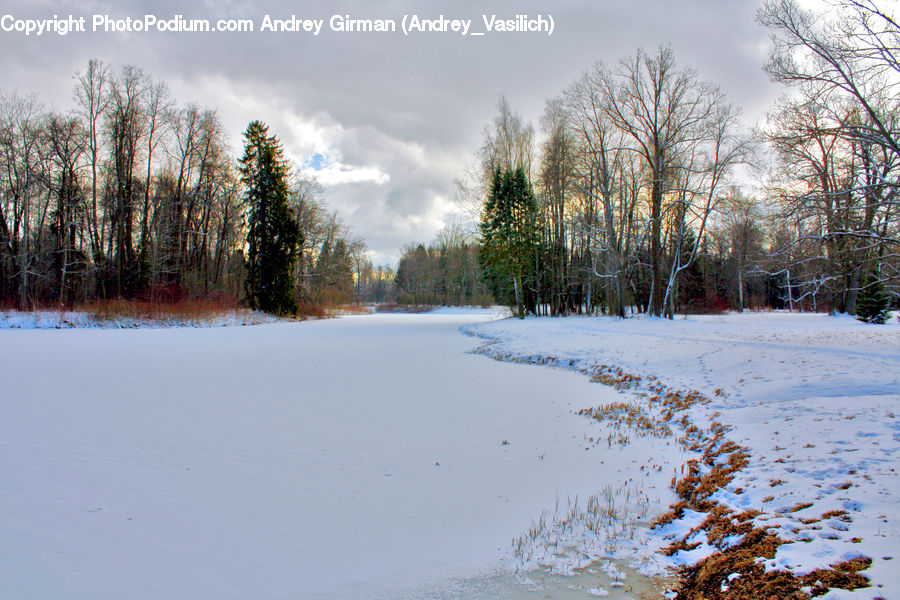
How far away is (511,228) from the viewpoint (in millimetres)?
27719

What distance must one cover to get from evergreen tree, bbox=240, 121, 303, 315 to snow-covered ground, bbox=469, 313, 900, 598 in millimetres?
25795

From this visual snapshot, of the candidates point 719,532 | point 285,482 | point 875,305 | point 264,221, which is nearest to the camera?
point 719,532

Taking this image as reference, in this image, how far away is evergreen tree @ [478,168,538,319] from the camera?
89.5 feet

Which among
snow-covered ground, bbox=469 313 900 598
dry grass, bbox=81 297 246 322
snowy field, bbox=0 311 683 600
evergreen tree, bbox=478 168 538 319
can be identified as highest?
evergreen tree, bbox=478 168 538 319

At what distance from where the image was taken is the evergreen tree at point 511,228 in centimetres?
2728

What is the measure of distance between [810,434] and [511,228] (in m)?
24.0

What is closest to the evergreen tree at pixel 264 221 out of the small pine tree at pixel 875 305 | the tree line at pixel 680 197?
the tree line at pixel 680 197

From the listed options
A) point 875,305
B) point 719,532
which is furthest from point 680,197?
point 719,532

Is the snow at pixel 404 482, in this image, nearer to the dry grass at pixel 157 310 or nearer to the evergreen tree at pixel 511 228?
the dry grass at pixel 157 310

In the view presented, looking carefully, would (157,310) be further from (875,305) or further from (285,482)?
(875,305)

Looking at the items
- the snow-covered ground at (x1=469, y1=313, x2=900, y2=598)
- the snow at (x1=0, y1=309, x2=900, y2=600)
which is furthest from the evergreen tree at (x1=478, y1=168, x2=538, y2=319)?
the snow at (x1=0, y1=309, x2=900, y2=600)

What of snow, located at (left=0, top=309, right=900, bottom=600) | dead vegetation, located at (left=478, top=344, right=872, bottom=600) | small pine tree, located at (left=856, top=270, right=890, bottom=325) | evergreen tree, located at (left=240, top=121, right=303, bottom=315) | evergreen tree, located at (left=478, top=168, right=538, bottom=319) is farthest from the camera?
evergreen tree, located at (left=240, top=121, right=303, bottom=315)

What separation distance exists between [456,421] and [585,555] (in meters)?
3.54

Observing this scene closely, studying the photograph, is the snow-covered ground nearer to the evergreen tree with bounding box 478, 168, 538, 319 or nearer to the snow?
the snow
